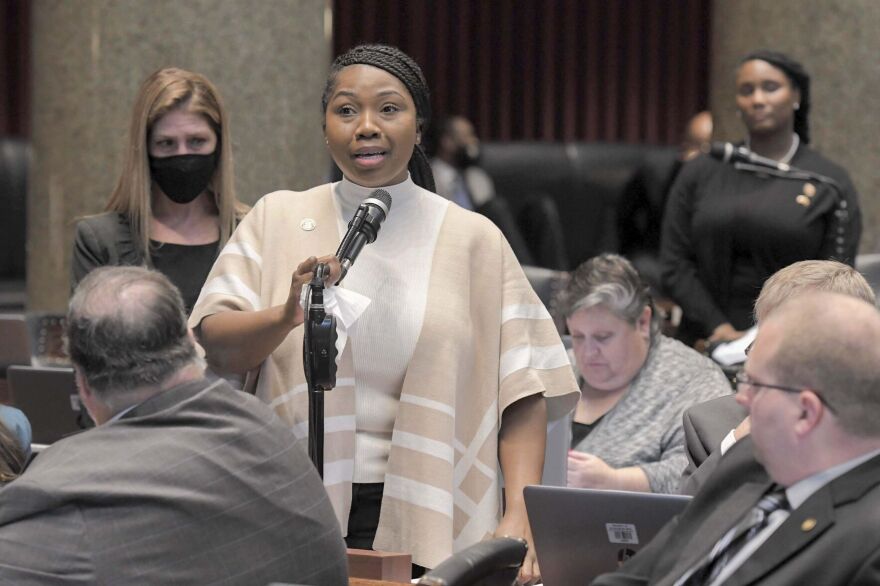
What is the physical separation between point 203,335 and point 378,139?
0.48 metres

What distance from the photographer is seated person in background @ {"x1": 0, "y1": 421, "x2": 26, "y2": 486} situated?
9.43 feet

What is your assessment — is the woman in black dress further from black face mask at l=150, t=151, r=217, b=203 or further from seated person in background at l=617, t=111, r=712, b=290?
seated person in background at l=617, t=111, r=712, b=290

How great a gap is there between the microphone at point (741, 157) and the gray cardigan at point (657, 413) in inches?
39.6

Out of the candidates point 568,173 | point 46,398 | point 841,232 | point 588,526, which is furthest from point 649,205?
point 588,526

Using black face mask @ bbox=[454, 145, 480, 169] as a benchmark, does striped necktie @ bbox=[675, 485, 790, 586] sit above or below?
above

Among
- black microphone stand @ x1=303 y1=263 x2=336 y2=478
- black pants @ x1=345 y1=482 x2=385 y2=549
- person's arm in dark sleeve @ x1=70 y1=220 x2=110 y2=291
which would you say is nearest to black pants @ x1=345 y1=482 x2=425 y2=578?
black pants @ x1=345 y1=482 x2=385 y2=549

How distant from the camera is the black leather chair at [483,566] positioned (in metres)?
2.28

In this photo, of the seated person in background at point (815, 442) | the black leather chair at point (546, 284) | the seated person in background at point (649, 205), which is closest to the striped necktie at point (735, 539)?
the seated person in background at point (815, 442)

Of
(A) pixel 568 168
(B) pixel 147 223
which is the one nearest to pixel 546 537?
(B) pixel 147 223

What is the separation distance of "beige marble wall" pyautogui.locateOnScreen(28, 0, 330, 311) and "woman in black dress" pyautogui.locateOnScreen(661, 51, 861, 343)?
5.00 ft

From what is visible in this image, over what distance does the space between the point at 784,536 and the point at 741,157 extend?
2989 mm

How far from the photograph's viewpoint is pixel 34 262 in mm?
6090

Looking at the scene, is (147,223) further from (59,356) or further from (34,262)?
(34,262)

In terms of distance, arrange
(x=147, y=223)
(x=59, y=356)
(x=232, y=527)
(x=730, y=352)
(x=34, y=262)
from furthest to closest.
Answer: (x=34, y=262) → (x=59, y=356) → (x=730, y=352) → (x=147, y=223) → (x=232, y=527)
